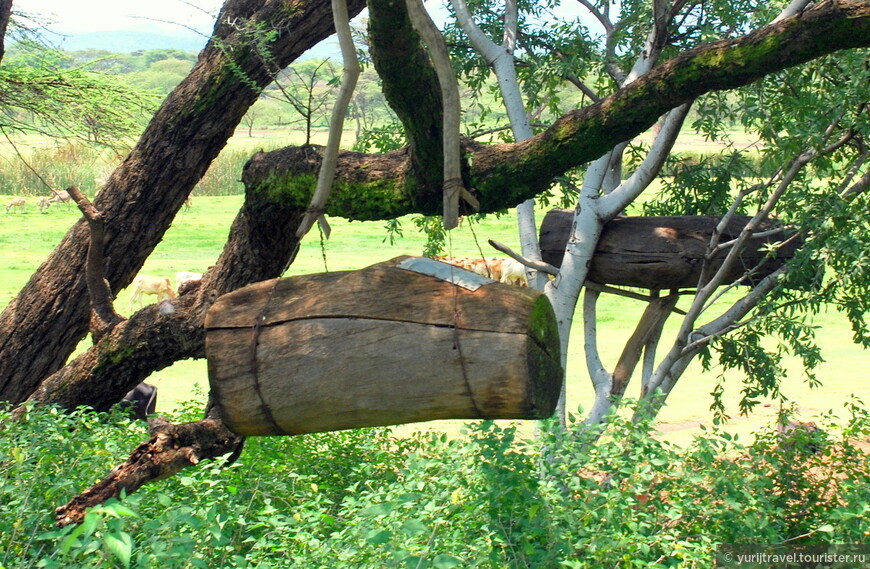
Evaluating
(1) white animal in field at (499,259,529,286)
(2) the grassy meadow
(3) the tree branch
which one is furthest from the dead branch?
(1) white animal in field at (499,259,529,286)

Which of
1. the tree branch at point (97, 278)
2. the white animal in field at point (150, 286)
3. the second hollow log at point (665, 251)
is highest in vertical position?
the second hollow log at point (665, 251)

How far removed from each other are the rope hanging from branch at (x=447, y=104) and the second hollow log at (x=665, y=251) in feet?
7.87

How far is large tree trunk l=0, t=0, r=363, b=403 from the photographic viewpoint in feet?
16.7

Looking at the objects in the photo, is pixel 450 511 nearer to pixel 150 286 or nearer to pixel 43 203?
pixel 150 286

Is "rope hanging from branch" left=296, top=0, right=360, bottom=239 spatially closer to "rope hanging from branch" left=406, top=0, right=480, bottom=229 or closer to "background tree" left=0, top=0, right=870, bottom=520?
"rope hanging from branch" left=406, top=0, right=480, bottom=229

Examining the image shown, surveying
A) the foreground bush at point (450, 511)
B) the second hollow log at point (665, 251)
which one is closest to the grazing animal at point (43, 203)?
the foreground bush at point (450, 511)

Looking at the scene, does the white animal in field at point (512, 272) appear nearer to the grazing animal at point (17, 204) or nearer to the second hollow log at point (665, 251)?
the second hollow log at point (665, 251)

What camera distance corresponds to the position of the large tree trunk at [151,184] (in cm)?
509

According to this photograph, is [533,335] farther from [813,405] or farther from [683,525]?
[813,405]

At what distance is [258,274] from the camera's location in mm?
4680

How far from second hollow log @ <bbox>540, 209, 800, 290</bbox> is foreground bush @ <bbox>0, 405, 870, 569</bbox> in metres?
1.29

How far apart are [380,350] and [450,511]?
1147mm

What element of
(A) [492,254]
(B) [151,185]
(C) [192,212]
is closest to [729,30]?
(B) [151,185]

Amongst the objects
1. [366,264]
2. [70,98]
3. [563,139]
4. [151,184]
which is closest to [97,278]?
[151,184]
